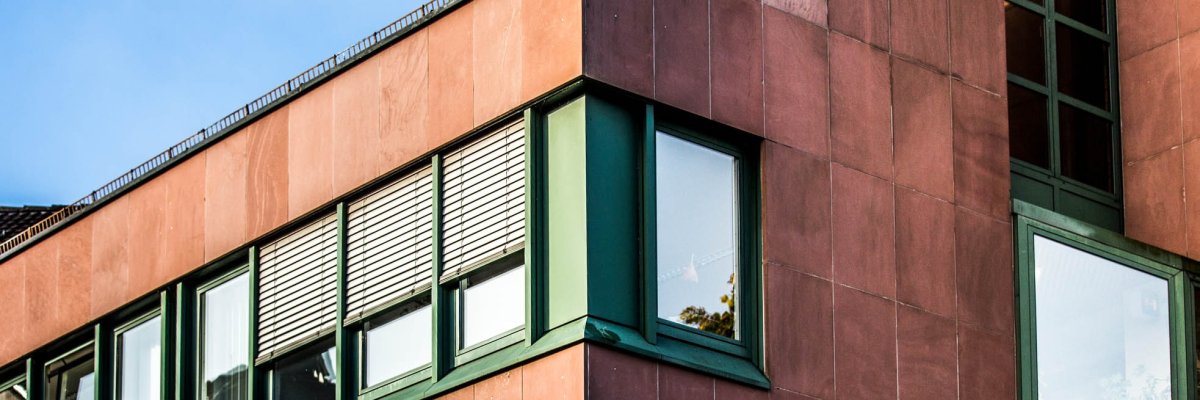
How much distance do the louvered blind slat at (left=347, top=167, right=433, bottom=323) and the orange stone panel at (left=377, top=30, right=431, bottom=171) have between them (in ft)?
0.84

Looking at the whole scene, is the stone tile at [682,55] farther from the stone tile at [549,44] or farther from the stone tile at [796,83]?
the stone tile at [796,83]

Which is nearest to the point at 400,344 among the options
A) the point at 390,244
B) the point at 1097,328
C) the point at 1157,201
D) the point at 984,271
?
the point at 390,244

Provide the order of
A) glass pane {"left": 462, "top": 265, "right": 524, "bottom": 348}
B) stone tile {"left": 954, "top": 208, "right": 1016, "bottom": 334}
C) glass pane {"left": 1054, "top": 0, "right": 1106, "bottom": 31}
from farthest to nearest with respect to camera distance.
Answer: glass pane {"left": 1054, "top": 0, "right": 1106, "bottom": 31} < stone tile {"left": 954, "top": 208, "right": 1016, "bottom": 334} < glass pane {"left": 462, "top": 265, "right": 524, "bottom": 348}

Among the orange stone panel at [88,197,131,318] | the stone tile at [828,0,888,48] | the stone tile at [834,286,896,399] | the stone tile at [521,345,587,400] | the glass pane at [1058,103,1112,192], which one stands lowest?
the stone tile at [521,345,587,400]

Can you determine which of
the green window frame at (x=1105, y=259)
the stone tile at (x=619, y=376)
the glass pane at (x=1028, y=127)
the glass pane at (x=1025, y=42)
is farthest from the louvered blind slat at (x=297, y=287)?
the glass pane at (x=1025, y=42)

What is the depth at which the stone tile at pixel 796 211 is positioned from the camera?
20188 millimetres

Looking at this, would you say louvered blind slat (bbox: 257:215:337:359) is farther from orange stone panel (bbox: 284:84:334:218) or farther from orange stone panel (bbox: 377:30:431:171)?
orange stone panel (bbox: 377:30:431:171)

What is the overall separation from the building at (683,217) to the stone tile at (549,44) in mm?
36

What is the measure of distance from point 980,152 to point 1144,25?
150 inches

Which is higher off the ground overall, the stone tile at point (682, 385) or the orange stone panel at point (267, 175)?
the orange stone panel at point (267, 175)

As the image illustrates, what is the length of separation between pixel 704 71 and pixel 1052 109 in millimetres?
5854

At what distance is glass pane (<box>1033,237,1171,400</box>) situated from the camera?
22625 millimetres

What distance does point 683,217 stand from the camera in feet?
65.4

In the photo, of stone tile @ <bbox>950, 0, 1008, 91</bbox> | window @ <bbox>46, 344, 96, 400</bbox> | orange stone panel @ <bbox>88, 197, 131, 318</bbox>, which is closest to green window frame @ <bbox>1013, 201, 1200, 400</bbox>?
stone tile @ <bbox>950, 0, 1008, 91</bbox>
